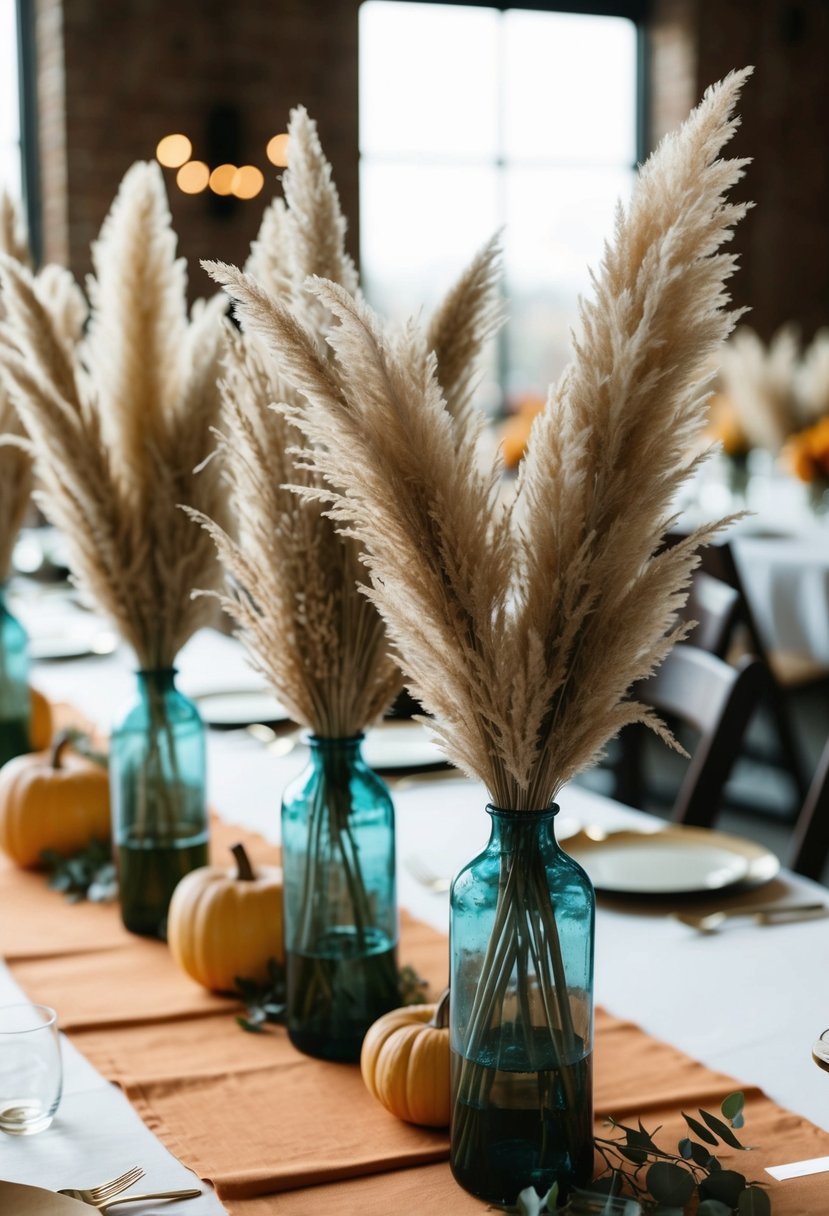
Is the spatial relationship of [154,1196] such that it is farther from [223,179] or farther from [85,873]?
[223,179]

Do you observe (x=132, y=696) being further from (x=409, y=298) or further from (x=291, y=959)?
(x=409, y=298)

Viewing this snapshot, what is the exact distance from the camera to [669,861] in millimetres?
1438

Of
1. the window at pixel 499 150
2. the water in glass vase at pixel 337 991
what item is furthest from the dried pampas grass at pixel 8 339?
the window at pixel 499 150

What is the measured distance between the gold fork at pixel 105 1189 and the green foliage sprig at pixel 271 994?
24 centimetres

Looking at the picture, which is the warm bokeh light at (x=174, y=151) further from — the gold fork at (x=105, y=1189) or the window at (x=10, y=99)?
the gold fork at (x=105, y=1189)

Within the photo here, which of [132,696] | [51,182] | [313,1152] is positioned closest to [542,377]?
[51,182]

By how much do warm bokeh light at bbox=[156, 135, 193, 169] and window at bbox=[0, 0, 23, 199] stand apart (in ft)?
2.64

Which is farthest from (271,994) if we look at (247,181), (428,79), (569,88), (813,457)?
(569,88)

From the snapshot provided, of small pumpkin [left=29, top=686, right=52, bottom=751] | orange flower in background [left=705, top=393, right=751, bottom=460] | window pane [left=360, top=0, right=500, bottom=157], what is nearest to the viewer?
small pumpkin [left=29, top=686, right=52, bottom=751]

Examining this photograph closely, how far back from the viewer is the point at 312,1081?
3.31ft

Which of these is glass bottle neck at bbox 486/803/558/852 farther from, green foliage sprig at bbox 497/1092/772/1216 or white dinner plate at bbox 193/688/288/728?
white dinner plate at bbox 193/688/288/728

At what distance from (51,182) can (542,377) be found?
9.09 feet

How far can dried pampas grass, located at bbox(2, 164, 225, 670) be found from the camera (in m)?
1.24

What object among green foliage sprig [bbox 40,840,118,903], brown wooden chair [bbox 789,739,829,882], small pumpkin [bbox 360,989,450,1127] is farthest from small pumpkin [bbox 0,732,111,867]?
brown wooden chair [bbox 789,739,829,882]
